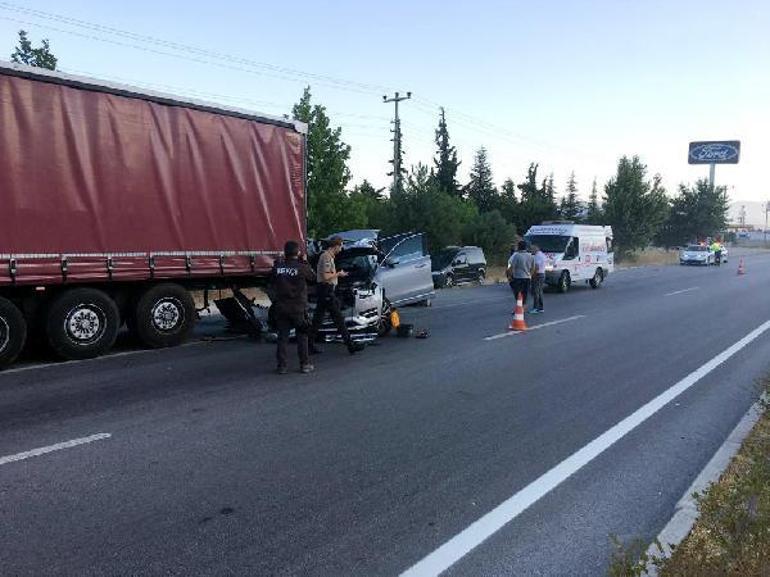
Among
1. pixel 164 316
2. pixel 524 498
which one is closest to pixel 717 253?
pixel 164 316

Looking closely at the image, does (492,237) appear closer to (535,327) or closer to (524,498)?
(535,327)

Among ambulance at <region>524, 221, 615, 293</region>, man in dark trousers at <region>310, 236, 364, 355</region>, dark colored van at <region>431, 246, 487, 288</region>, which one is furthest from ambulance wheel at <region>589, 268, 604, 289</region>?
man in dark trousers at <region>310, 236, 364, 355</region>

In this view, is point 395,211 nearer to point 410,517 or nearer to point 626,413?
point 626,413

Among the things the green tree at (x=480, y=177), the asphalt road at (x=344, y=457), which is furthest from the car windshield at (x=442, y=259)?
the green tree at (x=480, y=177)

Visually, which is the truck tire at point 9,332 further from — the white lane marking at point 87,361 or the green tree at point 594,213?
the green tree at point 594,213

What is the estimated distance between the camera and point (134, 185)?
32.4 feet

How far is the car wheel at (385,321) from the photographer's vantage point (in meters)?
11.8

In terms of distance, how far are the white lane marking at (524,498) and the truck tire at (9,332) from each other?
273 inches

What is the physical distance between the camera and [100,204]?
30.9ft

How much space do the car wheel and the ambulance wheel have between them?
47.9 feet

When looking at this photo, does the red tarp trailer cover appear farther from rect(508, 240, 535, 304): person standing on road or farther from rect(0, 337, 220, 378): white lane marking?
rect(508, 240, 535, 304): person standing on road

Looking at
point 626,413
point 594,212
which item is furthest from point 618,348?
point 594,212

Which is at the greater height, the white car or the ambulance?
the ambulance

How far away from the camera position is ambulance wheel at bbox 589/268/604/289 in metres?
24.9
